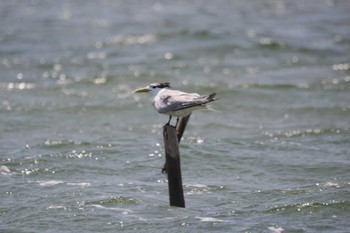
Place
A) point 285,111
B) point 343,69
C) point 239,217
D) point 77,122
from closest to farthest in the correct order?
point 239,217
point 77,122
point 285,111
point 343,69

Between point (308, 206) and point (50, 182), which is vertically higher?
point (50, 182)

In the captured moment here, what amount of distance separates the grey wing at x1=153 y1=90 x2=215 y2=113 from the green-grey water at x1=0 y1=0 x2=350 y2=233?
3.87 feet

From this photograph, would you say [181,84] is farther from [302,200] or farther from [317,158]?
[302,200]

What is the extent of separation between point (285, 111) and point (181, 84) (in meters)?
3.13

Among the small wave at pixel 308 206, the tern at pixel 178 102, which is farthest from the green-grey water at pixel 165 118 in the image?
the tern at pixel 178 102

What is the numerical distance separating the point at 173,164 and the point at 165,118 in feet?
21.2

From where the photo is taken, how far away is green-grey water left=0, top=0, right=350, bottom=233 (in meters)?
9.31

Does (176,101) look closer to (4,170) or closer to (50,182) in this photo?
(50,182)

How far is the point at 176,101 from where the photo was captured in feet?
28.9

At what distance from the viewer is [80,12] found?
91.2ft

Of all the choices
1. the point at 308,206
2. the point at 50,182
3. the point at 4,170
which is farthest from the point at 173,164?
the point at 4,170

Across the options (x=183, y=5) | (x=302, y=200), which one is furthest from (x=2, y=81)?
(x=183, y=5)

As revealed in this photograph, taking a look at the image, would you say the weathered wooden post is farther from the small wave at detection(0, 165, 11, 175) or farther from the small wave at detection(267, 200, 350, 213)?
the small wave at detection(0, 165, 11, 175)

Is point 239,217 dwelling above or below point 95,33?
below
